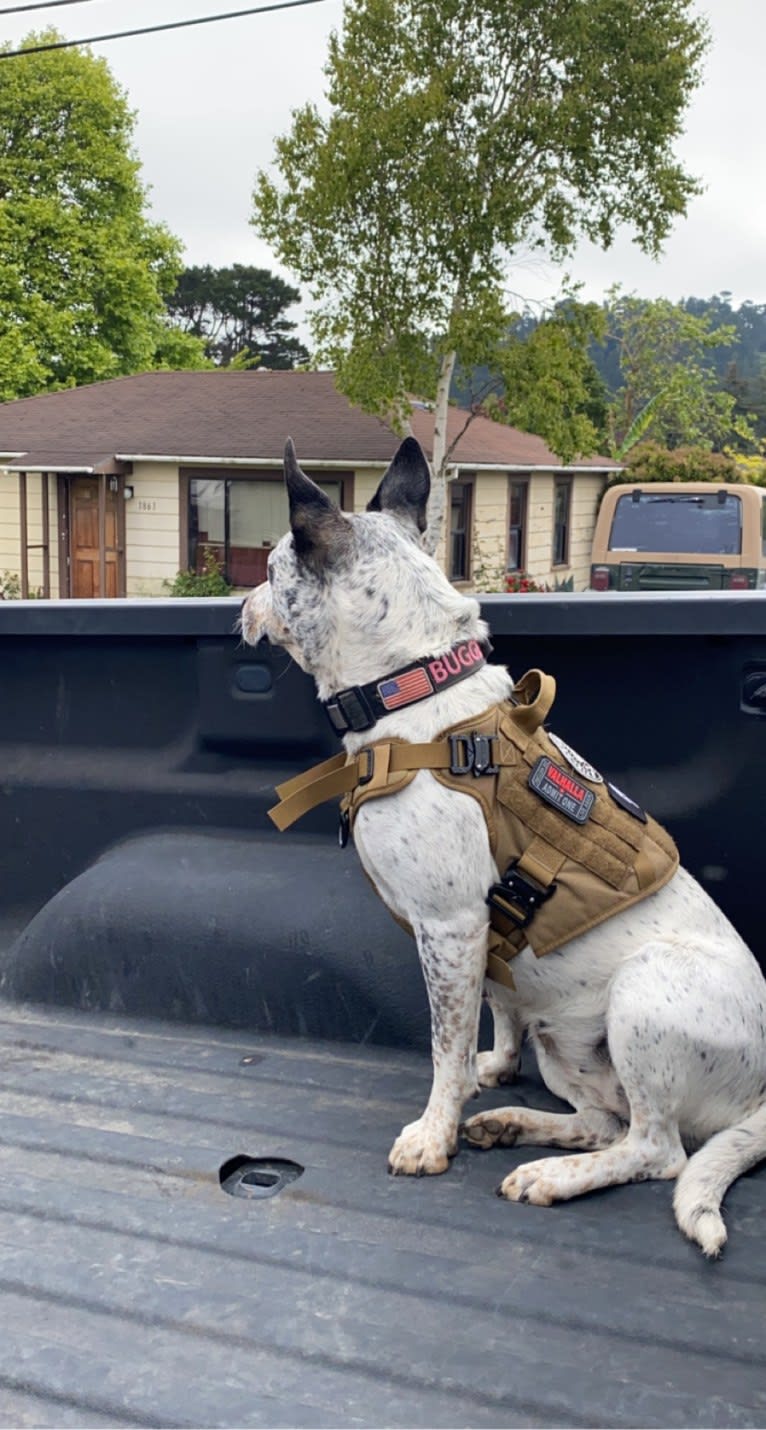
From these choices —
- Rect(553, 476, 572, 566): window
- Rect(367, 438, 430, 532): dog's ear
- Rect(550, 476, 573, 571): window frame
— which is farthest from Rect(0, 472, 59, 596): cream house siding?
Rect(367, 438, 430, 532): dog's ear

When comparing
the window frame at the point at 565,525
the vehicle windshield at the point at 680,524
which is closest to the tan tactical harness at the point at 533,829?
the vehicle windshield at the point at 680,524

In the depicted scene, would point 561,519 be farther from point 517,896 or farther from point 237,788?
point 517,896

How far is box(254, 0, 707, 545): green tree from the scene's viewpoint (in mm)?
17938

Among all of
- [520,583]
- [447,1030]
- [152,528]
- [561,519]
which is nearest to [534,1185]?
[447,1030]

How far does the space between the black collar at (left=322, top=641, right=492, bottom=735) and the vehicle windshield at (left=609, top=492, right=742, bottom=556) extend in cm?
1476

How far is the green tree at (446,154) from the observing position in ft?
58.9

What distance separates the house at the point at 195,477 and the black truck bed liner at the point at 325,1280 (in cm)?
1687

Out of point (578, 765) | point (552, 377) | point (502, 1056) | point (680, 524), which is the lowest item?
point (502, 1056)

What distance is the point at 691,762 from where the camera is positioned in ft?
9.21

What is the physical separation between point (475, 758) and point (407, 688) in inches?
7.1

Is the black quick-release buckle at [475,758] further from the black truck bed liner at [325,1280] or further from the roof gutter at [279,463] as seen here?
the roof gutter at [279,463]

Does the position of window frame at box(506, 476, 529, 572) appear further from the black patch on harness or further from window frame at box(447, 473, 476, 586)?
the black patch on harness

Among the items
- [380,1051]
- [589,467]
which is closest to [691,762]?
[380,1051]

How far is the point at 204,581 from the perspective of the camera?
20000mm
